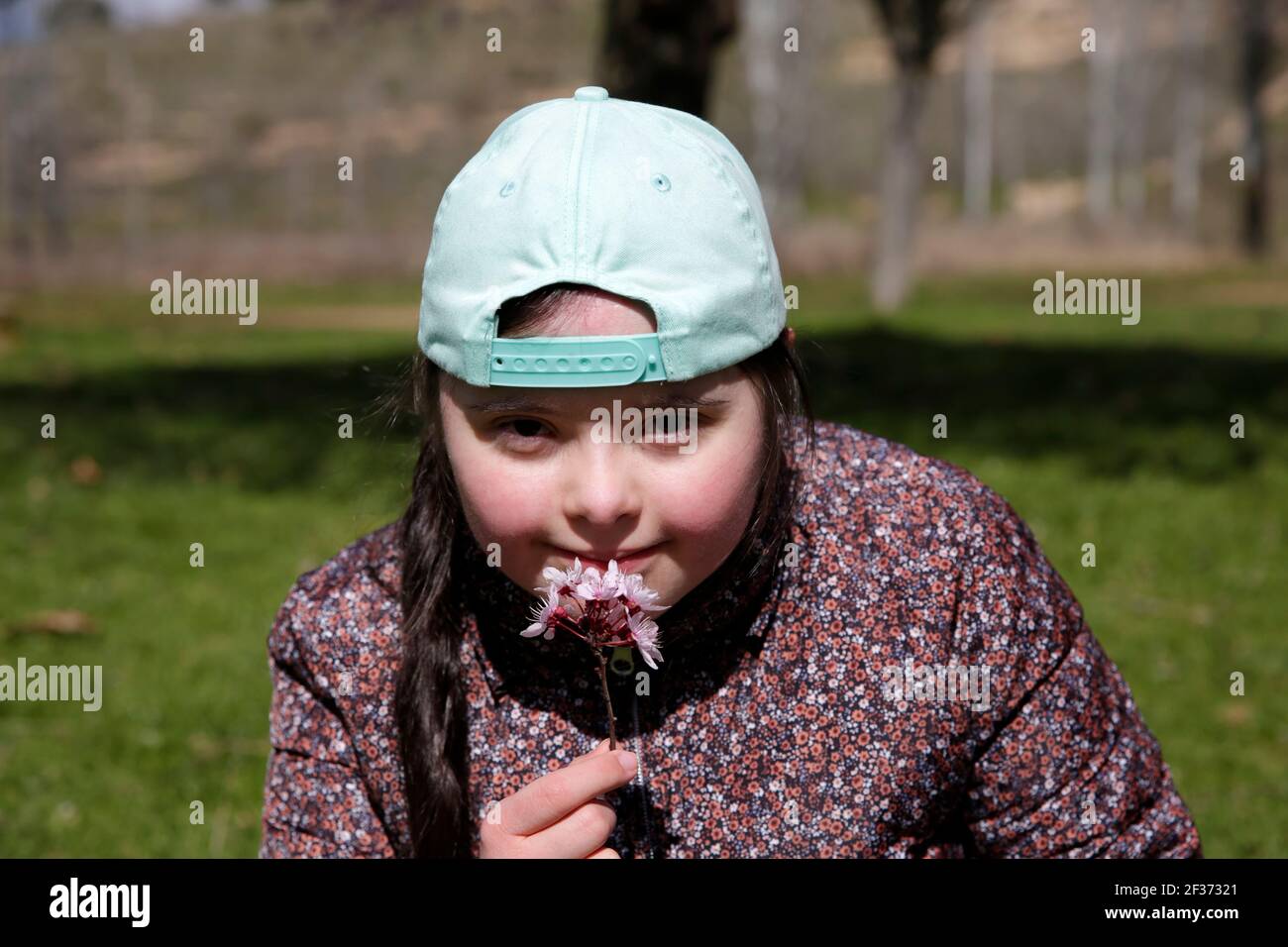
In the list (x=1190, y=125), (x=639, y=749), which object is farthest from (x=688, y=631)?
(x=1190, y=125)

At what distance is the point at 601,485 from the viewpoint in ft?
5.92

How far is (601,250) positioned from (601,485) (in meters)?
0.29

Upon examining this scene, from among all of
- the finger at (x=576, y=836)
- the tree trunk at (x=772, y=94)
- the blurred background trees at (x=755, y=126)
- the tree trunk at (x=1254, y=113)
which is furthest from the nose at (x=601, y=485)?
the tree trunk at (x=1254, y=113)

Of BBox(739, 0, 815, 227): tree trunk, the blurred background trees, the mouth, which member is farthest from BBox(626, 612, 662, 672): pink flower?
BBox(739, 0, 815, 227): tree trunk

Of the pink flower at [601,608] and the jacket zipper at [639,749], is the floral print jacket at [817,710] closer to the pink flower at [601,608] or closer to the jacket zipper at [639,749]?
the jacket zipper at [639,749]

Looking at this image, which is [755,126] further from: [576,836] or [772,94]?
[576,836]

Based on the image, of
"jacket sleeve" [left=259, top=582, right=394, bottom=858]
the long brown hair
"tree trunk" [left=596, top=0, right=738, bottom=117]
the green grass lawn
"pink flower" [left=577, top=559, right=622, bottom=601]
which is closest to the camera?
"pink flower" [left=577, top=559, right=622, bottom=601]

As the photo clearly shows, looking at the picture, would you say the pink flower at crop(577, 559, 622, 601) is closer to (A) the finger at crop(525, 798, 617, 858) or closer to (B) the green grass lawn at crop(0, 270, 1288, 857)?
(A) the finger at crop(525, 798, 617, 858)

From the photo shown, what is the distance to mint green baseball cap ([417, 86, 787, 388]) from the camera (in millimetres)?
1818

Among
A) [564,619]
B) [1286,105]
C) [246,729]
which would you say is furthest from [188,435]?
[1286,105]

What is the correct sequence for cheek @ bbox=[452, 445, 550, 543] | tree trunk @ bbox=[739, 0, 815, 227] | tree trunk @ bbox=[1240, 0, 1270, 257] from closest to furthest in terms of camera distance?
cheek @ bbox=[452, 445, 550, 543]
tree trunk @ bbox=[739, 0, 815, 227]
tree trunk @ bbox=[1240, 0, 1270, 257]

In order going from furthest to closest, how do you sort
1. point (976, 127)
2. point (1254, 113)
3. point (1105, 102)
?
point (976, 127)
point (1105, 102)
point (1254, 113)

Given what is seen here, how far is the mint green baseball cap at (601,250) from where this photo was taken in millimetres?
1818

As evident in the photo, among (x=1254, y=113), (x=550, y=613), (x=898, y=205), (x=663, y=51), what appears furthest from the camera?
(x=1254, y=113)
